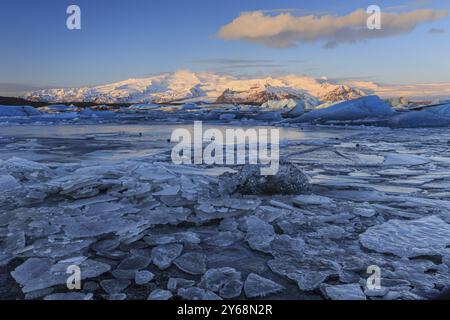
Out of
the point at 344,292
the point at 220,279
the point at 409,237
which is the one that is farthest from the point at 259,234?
the point at 409,237

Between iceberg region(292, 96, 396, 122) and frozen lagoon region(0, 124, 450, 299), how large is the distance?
18.7 m

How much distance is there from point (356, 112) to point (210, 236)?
22303 millimetres

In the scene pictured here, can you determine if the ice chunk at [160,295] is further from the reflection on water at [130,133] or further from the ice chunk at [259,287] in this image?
the reflection on water at [130,133]

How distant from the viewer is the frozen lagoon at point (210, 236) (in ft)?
7.62

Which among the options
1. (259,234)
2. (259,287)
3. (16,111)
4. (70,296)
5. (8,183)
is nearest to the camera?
(70,296)

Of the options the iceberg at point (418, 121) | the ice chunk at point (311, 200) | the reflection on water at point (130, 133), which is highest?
the iceberg at point (418, 121)

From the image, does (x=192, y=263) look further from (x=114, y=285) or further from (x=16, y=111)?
(x=16, y=111)

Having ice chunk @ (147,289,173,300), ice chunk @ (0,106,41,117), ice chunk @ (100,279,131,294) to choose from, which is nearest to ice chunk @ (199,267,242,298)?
ice chunk @ (147,289,173,300)

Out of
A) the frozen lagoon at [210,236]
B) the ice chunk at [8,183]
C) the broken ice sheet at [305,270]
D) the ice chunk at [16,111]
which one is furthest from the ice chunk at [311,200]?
the ice chunk at [16,111]

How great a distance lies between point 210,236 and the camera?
3.19 m

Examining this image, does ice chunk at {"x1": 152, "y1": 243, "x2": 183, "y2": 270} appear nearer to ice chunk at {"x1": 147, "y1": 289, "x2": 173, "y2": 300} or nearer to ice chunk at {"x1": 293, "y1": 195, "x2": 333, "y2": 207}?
ice chunk at {"x1": 147, "y1": 289, "x2": 173, "y2": 300}

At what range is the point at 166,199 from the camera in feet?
13.9

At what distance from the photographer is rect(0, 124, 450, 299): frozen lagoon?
7.62 ft

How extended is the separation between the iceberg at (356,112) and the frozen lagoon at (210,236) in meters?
18.7
